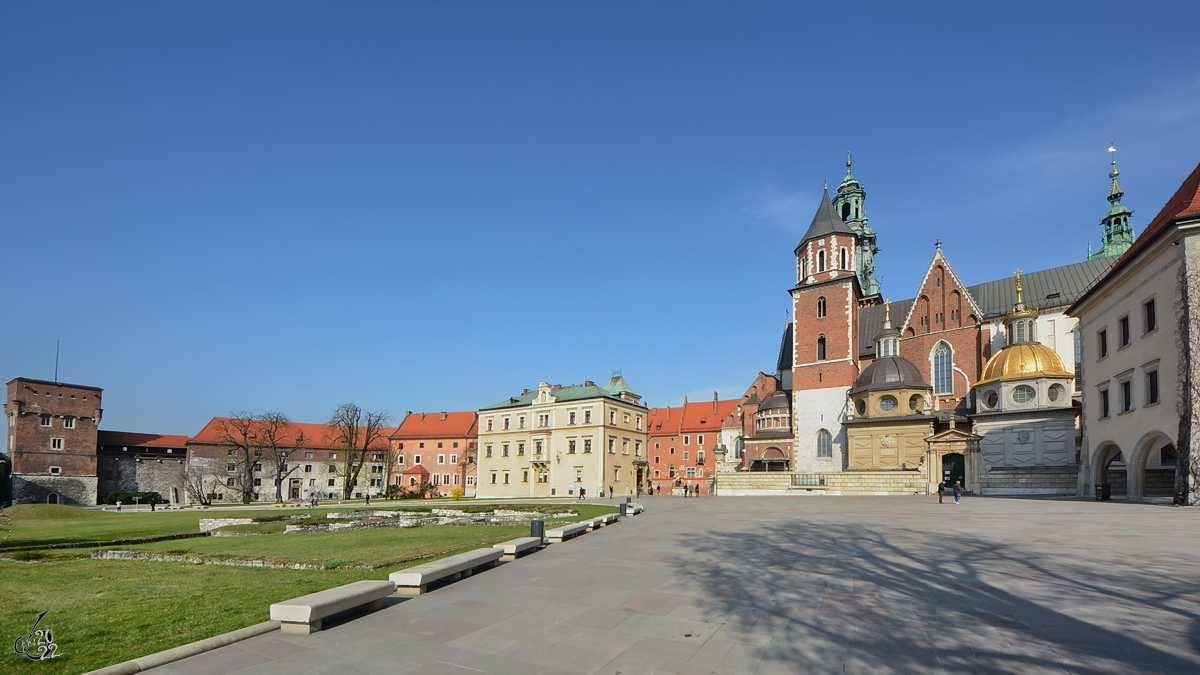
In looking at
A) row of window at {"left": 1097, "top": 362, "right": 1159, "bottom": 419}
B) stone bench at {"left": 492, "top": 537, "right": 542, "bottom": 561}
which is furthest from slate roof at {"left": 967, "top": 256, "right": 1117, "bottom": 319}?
stone bench at {"left": 492, "top": 537, "right": 542, "bottom": 561}

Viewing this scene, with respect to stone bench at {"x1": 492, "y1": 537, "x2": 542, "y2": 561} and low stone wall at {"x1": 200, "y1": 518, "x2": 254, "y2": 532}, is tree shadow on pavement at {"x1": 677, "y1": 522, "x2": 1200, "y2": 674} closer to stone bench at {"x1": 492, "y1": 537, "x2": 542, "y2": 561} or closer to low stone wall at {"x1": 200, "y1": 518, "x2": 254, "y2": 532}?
stone bench at {"x1": 492, "y1": 537, "x2": 542, "y2": 561}

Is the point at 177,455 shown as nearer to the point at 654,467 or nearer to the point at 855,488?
the point at 654,467

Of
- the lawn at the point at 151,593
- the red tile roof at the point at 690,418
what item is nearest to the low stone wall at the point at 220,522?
the lawn at the point at 151,593

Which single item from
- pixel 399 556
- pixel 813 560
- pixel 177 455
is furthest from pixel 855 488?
pixel 177 455

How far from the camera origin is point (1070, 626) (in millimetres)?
7039

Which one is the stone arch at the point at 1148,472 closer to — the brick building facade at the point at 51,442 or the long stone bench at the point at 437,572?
the long stone bench at the point at 437,572

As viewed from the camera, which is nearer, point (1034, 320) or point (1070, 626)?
point (1070, 626)

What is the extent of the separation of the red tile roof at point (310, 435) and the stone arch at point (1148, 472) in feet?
241

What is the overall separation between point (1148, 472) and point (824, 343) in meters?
29.3

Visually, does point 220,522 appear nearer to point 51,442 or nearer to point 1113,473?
point 1113,473

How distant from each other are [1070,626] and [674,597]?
4511 mm

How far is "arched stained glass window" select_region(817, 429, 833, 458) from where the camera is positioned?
186 ft

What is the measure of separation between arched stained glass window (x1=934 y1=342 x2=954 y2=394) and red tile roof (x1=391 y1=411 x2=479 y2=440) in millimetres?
55232

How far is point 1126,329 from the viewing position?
32344 mm
